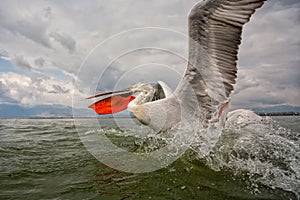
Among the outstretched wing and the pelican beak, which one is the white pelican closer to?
the outstretched wing

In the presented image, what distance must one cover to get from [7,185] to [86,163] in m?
1.30

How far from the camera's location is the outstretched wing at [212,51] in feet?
10.8

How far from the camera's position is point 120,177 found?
10.5 feet

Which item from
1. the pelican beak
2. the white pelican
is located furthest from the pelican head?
the white pelican

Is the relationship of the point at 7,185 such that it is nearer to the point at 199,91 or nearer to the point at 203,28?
the point at 199,91

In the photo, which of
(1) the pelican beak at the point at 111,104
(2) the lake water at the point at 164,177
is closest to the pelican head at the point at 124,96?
(1) the pelican beak at the point at 111,104

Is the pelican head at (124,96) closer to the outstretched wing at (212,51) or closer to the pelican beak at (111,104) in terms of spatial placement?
the pelican beak at (111,104)

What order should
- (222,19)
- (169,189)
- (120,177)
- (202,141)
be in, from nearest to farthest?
(169,189) → (120,177) → (222,19) → (202,141)

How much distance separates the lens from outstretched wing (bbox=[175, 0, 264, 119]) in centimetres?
329

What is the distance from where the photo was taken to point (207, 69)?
3.82 meters

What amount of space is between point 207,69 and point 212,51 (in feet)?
1.06

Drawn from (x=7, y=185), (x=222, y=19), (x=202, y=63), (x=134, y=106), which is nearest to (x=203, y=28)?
(x=222, y=19)

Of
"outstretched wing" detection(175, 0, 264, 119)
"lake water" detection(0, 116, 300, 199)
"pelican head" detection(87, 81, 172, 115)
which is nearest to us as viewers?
"lake water" detection(0, 116, 300, 199)

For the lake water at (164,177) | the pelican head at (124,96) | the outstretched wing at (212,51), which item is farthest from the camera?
the pelican head at (124,96)
